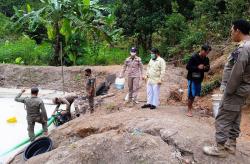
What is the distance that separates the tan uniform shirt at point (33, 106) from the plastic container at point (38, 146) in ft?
2.09

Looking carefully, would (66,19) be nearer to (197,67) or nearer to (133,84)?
(133,84)

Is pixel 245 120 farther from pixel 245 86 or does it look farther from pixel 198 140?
pixel 245 86

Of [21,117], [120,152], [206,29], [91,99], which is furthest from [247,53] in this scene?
[206,29]

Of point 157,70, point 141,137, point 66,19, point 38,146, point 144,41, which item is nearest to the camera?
point 141,137

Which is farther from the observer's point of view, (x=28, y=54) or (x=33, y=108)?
(x=28, y=54)

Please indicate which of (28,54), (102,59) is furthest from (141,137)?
(28,54)

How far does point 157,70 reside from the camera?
946 centimetres

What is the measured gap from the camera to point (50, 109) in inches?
541

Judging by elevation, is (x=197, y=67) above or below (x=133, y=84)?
above

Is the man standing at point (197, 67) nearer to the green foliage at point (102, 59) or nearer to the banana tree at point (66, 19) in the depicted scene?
the banana tree at point (66, 19)

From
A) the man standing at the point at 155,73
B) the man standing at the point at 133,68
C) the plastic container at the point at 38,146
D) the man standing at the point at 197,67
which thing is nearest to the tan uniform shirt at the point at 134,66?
the man standing at the point at 133,68

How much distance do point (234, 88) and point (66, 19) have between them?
12.2 meters

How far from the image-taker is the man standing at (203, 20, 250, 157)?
544 cm

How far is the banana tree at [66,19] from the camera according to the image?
16719 millimetres
